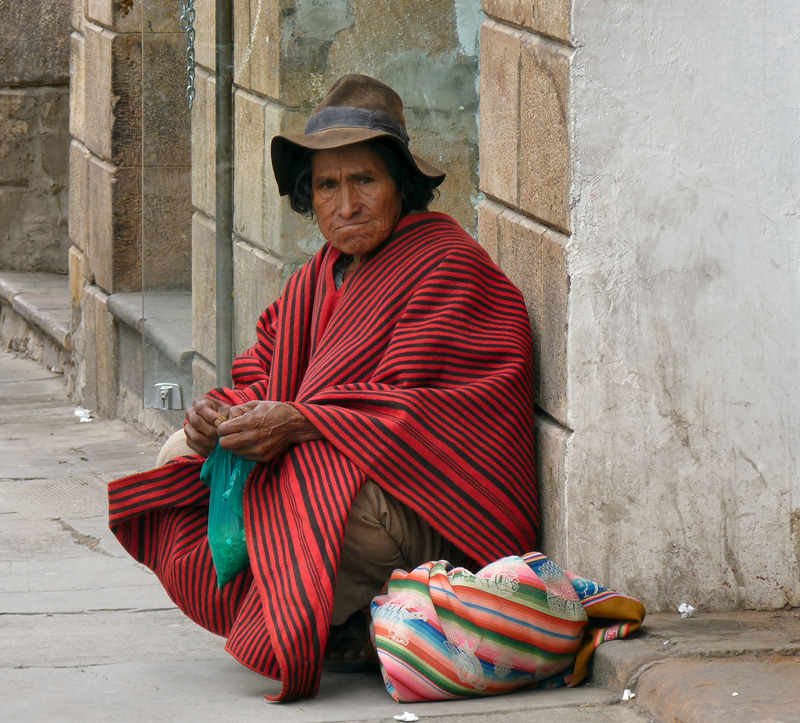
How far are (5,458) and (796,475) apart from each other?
13.9 ft

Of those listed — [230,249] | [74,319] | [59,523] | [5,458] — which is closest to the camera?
[59,523]

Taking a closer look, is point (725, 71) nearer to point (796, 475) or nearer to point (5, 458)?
point (796, 475)

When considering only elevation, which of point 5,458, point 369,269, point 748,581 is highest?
point 369,269

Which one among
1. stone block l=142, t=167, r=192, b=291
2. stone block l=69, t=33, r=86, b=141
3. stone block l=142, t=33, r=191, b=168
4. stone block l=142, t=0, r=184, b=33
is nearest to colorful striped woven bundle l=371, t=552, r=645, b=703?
stone block l=142, t=33, r=191, b=168

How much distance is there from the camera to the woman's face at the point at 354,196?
11.7ft

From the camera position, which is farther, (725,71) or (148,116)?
(148,116)

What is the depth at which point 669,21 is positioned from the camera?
10.6 feet

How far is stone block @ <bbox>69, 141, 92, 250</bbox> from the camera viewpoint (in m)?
7.89

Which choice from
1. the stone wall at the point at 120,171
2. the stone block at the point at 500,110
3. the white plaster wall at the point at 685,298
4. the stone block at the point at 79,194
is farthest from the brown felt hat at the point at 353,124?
the stone block at the point at 79,194

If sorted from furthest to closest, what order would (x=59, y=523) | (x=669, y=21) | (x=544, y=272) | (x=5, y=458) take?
(x=5, y=458)
(x=59, y=523)
(x=544, y=272)
(x=669, y=21)

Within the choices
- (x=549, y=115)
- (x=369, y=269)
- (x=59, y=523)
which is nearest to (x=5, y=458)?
(x=59, y=523)

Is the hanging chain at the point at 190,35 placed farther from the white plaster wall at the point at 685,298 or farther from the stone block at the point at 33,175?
the stone block at the point at 33,175

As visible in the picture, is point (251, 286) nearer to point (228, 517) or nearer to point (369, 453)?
point (228, 517)

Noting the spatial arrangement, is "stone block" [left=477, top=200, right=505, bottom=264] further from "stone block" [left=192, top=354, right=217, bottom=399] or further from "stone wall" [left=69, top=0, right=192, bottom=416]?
"stone wall" [left=69, top=0, right=192, bottom=416]
